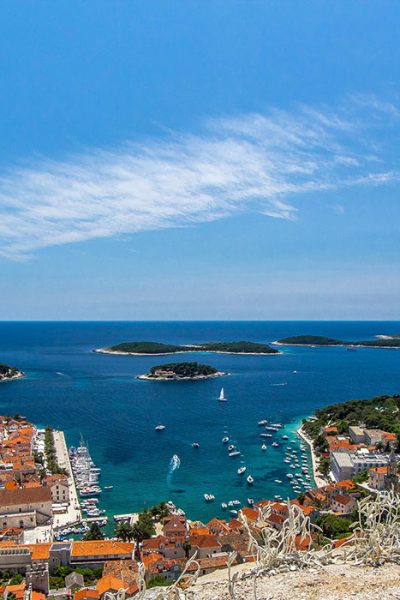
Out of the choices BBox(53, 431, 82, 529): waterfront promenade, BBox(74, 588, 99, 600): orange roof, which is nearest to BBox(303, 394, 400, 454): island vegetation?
BBox(53, 431, 82, 529): waterfront promenade

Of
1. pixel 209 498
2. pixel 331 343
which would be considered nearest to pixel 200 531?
pixel 209 498

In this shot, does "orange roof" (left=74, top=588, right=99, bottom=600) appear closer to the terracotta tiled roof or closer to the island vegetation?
the terracotta tiled roof

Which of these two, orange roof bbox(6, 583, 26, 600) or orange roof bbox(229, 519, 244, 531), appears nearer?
orange roof bbox(6, 583, 26, 600)

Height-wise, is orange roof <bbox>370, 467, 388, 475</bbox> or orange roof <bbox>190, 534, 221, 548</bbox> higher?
orange roof <bbox>370, 467, 388, 475</bbox>

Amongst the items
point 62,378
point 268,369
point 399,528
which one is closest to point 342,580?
point 399,528

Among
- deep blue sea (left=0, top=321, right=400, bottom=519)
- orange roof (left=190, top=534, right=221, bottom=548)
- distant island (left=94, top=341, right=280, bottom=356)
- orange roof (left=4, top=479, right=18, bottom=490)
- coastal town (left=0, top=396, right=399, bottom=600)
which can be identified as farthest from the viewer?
distant island (left=94, top=341, right=280, bottom=356)

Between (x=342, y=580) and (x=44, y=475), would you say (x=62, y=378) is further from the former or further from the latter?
(x=342, y=580)

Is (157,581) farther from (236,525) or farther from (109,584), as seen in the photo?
(236,525)
